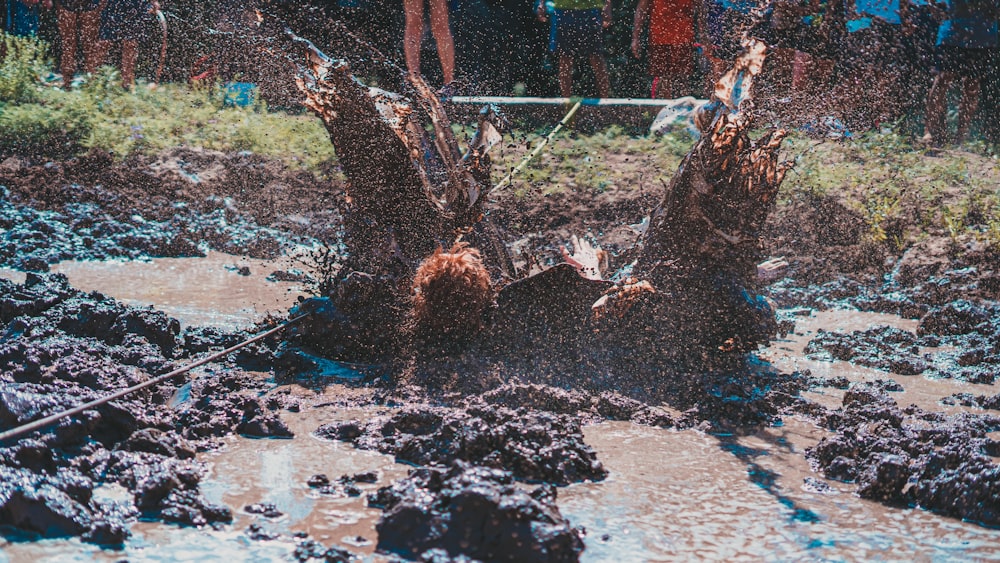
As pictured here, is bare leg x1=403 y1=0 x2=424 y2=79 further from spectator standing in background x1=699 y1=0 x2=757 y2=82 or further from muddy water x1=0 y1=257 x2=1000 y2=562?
muddy water x1=0 y1=257 x2=1000 y2=562

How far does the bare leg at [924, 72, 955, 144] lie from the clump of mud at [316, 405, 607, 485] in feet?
31.1

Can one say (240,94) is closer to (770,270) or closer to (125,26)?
(125,26)

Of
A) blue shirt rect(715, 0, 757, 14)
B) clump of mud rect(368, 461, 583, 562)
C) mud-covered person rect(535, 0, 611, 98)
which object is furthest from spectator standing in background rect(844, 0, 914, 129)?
clump of mud rect(368, 461, 583, 562)

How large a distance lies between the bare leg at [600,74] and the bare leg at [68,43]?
287 inches

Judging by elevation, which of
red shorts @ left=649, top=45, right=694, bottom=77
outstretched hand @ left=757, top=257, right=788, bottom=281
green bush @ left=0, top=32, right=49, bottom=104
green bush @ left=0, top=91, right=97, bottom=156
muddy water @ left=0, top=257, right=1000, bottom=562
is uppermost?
red shorts @ left=649, top=45, right=694, bottom=77

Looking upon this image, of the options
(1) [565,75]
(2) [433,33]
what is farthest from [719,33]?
(2) [433,33]

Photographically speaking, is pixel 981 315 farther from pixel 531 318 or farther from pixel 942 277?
pixel 531 318

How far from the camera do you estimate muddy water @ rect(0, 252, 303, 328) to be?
285 inches

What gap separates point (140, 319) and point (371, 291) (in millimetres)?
1487

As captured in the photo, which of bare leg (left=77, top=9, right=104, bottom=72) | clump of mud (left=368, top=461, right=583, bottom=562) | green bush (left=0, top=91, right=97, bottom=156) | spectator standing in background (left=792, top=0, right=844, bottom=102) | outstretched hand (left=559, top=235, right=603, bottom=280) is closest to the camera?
clump of mud (left=368, top=461, right=583, bottom=562)

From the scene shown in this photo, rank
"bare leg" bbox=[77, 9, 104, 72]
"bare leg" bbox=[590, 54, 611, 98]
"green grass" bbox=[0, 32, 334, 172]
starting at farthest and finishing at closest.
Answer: "bare leg" bbox=[77, 9, 104, 72]
"bare leg" bbox=[590, 54, 611, 98]
"green grass" bbox=[0, 32, 334, 172]

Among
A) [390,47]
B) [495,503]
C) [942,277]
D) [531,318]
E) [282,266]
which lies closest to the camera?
[495,503]

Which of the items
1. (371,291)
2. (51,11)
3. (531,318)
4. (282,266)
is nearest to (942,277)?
(531,318)

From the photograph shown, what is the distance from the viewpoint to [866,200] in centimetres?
980
